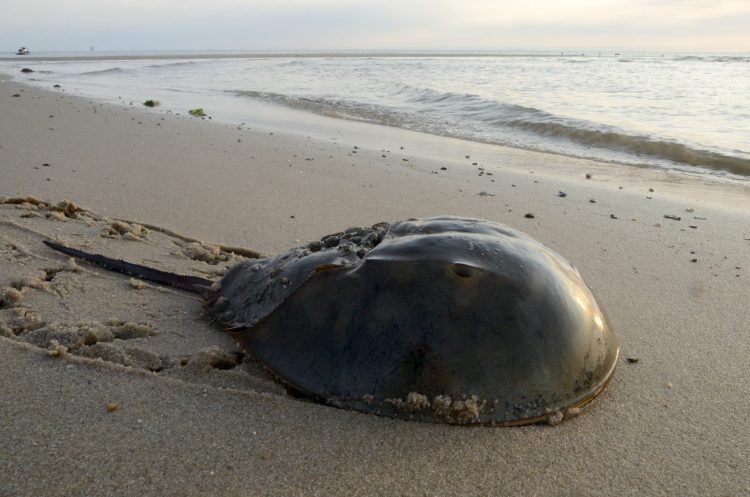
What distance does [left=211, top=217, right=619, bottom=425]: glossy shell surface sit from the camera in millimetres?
1870

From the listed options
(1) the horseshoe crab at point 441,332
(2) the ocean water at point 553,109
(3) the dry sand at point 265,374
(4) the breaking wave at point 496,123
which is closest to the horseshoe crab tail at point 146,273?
(3) the dry sand at point 265,374

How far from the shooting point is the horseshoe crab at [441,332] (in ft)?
6.14

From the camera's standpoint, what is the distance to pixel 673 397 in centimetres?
227

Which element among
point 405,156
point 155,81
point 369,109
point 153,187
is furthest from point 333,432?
point 155,81

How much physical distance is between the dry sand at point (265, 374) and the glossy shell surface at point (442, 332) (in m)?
0.11

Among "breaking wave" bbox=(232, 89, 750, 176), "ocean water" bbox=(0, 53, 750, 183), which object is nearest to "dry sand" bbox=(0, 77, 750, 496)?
"breaking wave" bbox=(232, 89, 750, 176)

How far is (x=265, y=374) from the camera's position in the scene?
7.20 feet

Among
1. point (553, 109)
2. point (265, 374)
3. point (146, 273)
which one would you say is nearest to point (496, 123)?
point (553, 109)

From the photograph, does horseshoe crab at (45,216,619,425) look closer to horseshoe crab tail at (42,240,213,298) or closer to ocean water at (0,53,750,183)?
horseshoe crab tail at (42,240,213,298)

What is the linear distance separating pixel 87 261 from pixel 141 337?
0.91m

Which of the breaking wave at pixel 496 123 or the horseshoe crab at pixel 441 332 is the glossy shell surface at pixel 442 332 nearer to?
the horseshoe crab at pixel 441 332

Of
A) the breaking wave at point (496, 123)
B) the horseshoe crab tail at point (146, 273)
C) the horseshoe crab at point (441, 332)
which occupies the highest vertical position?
the horseshoe crab at point (441, 332)

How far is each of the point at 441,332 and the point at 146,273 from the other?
1755 millimetres

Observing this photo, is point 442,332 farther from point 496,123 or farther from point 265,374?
point 496,123
